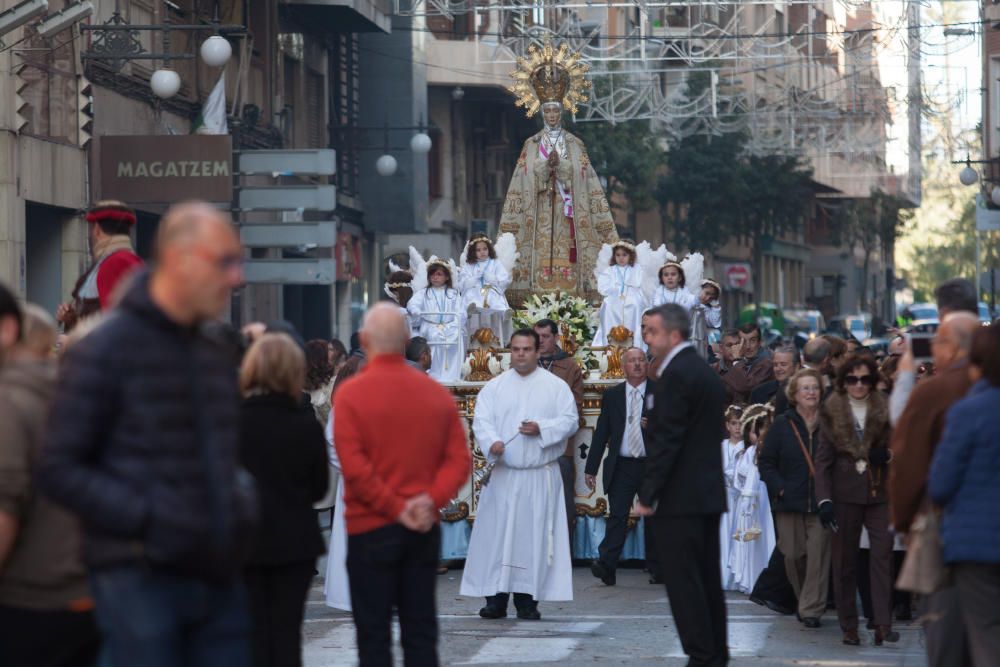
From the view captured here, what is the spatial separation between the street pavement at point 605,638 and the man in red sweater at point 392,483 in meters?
2.61

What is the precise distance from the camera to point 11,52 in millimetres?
21859

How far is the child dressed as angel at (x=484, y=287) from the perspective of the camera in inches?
768

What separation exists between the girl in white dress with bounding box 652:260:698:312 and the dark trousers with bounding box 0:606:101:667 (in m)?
14.3

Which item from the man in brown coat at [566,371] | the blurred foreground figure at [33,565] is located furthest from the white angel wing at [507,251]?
the blurred foreground figure at [33,565]

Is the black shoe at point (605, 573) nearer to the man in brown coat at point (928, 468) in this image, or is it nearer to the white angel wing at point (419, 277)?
the white angel wing at point (419, 277)

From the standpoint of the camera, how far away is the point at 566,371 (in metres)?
16.5

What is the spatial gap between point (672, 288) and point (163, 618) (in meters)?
15.2

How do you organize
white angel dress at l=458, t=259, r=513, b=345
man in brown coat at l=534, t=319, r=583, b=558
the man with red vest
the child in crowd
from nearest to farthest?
the man with red vest
man in brown coat at l=534, t=319, r=583, b=558
white angel dress at l=458, t=259, r=513, b=345
the child in crowd

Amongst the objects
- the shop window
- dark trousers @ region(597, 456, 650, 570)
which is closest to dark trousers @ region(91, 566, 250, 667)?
dark trousers @ region(597, 456, 650, 570)

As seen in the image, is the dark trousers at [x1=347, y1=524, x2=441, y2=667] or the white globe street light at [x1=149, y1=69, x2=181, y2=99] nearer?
the dark trousers at [x1=347, y1=524, x2=441, y2=667]

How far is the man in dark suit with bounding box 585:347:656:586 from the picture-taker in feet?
50.2

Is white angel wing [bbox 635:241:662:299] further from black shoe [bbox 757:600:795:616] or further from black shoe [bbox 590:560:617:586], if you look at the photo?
black shoe [bbox 757:600:795:616]

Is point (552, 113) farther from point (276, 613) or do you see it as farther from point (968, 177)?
point (968, 177)

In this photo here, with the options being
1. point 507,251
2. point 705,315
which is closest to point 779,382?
point 705,315
